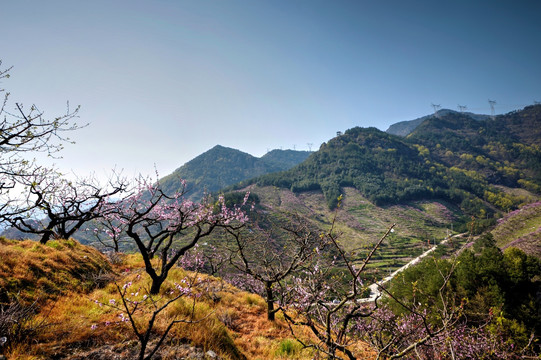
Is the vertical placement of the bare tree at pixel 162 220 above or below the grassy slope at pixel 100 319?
above

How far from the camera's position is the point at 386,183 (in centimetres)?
17338

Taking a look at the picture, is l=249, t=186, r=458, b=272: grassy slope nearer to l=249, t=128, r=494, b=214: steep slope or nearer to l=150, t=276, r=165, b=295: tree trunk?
l=249, t=128, r=494, b=214: steep slope

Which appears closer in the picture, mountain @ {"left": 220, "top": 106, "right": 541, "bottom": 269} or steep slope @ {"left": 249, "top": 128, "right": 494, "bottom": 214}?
mountain @ {"left": 220, "top": 106, "right": 541, "bottom": 269}

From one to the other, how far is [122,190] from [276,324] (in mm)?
9448

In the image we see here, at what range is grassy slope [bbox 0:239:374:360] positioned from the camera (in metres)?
4.62

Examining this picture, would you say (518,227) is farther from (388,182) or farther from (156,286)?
(388,182)

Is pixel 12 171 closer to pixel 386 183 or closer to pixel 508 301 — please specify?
pixel 508 301

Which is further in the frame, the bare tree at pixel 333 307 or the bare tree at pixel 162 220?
the bare tree at pixel 162 220

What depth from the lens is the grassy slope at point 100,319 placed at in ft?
15.2

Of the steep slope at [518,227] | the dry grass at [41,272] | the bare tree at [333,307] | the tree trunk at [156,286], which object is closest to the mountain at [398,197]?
the steep slope at [518,227]

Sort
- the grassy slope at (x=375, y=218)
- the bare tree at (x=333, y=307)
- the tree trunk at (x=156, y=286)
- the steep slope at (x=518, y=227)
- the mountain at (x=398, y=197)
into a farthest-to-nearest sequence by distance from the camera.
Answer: the mountain at (x=398, y=197), the grassy slope at (x=375, y=218), the steep slope at (x=518, y=227), the tree trunk at (x=156, y=286), the bare tree at (x=333, y=307)

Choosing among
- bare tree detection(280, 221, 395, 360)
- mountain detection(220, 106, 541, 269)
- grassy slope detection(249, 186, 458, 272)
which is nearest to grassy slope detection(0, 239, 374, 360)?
bare tree detection(280, 221, 395, 360)

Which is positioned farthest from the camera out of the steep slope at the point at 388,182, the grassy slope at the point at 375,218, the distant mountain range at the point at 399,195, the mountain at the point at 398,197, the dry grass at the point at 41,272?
the steep slope at the point at 388,182

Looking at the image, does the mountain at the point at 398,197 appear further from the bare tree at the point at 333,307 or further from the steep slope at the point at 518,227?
the bare tree at the point at 333,307
